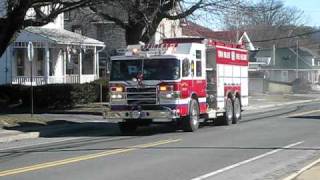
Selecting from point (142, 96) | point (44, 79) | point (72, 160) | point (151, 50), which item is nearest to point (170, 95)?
point (142, 96)

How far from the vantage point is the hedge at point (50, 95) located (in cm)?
3269

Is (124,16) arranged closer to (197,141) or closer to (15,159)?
(197,141)

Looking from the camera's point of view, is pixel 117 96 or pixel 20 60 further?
pixel 20 60

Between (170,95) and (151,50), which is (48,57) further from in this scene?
(170,95)

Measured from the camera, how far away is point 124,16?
33.5m

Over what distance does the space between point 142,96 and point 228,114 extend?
208 inches

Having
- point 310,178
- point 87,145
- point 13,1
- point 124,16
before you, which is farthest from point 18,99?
point 310,178

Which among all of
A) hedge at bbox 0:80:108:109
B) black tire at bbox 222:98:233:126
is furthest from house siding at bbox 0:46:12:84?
black tire at bbox 222:98:233:126

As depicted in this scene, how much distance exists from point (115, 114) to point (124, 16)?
42.4 ft

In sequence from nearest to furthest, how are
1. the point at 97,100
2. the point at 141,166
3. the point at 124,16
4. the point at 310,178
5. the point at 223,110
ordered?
the point at 310,178
the point at 141,166
the point at 223,110
the point at 124,16
the point at 97,100

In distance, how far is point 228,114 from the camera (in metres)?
25.4

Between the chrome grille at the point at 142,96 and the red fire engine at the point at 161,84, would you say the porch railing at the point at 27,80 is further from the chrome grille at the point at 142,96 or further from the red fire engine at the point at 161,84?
the chrome grille at the point at 142,96

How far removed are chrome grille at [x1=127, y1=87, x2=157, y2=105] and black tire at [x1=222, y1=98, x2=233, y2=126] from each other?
484cm

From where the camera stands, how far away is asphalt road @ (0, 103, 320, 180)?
12.1 meters
